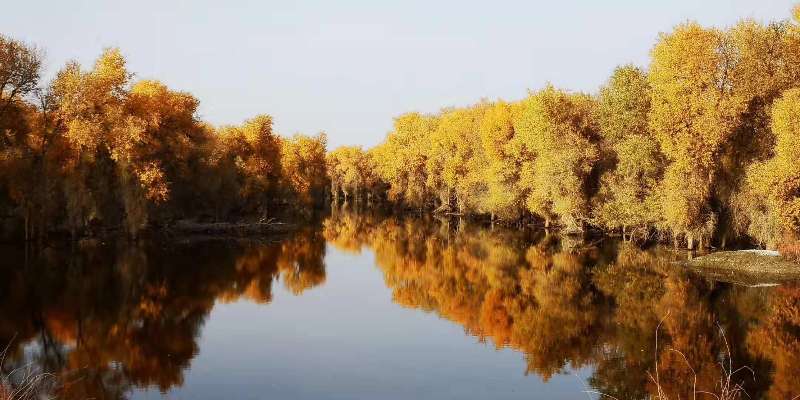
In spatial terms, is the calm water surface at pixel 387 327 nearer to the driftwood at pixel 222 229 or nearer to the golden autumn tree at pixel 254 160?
the driftwood at pixel 222 229

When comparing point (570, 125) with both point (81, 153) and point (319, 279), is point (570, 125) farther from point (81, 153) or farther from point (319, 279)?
point (81, 153)

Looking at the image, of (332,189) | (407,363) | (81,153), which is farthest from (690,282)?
(332,189)

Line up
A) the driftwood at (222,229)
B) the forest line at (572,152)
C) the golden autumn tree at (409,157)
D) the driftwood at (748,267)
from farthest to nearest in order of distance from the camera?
the golden autumn tree at (409,157) < the driftwood at (222,229) < the forest line at (572,152) < the driftwood at (748,267)

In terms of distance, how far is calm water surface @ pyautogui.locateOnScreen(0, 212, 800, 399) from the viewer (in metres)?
18.4

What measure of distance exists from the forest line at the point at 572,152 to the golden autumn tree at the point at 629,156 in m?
0.12

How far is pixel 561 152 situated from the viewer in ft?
188

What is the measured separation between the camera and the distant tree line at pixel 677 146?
40.8 metres

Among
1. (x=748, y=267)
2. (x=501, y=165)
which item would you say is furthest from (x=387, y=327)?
(x=501, y=165)

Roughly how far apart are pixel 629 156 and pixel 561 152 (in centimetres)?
780

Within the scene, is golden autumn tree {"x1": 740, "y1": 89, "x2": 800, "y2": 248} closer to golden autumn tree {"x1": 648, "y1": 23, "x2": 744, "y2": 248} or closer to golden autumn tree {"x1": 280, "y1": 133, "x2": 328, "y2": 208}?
golden autumn tree {"x1": 648, "y1": 23, "x2": 744, "y2": 248}

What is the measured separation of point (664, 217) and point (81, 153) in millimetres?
43067

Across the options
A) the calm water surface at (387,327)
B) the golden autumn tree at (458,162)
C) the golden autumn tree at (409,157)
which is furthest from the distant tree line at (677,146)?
the golden autumn tree at (409,157)

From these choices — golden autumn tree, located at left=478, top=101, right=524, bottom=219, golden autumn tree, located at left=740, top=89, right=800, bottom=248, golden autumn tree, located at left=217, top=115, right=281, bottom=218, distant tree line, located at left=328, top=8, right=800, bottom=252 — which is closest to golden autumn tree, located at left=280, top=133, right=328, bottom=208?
golden autumn tree, located at left=217, top=115, right=281, bottom=218

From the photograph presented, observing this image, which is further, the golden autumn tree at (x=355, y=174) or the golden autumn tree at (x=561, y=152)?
the golden autumn tree at (x=355, y=174)
